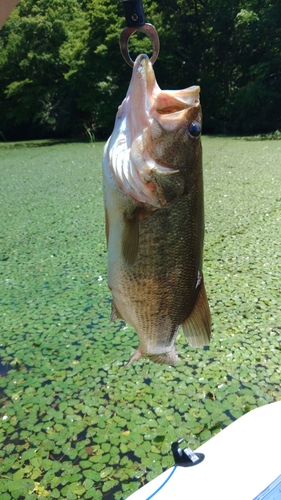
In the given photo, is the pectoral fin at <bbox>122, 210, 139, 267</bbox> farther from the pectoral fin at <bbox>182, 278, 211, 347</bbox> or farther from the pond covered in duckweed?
the pond covered in duckweed

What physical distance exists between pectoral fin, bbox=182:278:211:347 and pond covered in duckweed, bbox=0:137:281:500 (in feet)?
3.58

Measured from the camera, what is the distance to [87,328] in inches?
120

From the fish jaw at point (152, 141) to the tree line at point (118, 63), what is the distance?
13147 millimetres

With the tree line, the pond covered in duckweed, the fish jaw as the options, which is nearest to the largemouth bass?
the fish jaw

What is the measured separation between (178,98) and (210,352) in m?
1.96

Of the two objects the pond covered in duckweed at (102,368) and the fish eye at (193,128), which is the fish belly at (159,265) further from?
the pond covered in duckweed at (102,368)

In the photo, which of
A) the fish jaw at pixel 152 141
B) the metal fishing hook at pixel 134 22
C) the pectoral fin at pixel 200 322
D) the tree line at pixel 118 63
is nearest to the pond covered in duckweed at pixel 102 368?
the pectoral fin at pixel 200 322

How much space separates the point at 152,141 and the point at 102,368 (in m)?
1.86

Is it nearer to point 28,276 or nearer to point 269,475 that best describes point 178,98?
point 269,475

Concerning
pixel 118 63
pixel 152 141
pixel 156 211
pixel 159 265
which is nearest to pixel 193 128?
pixel 152 141

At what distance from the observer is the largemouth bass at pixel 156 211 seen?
101 cm

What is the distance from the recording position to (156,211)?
1.05m

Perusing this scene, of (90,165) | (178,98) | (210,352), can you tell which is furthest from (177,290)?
(90,165)

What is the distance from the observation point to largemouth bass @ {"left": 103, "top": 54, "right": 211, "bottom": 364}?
3.31 feet
